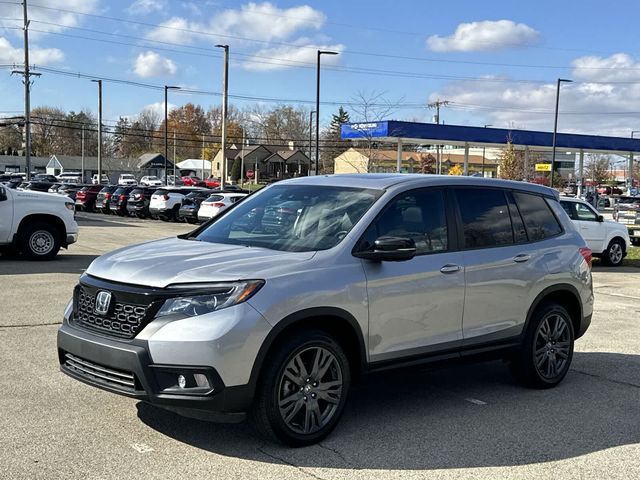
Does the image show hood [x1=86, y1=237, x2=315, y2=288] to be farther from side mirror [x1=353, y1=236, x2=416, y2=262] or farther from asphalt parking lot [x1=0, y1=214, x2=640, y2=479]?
asphalt parking lot [x1=0, y1=214, x2=640, y2=479]

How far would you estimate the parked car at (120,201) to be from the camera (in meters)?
37.4

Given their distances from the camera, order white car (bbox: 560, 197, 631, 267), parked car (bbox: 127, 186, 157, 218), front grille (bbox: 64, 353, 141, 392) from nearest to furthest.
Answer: front grille (bbox: 64, 353, 141, 392), white car (bbox: 560, 197, 631, 267), parked car (bbox: 127, 186, 157, 218)

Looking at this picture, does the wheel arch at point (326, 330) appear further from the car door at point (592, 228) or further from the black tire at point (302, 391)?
the car door at point (592, 228)

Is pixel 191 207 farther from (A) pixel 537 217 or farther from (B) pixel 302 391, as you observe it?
(B) pixel 302 391

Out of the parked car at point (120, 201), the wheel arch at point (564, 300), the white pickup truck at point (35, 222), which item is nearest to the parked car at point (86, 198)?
the parked car at point (120, 201)

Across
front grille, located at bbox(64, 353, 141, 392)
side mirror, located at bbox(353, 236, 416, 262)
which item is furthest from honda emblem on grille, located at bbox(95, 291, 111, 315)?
side mirror, located at bbox(353, 236, 416, 262)

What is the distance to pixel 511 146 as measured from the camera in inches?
2007

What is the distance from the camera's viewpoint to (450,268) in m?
5.57

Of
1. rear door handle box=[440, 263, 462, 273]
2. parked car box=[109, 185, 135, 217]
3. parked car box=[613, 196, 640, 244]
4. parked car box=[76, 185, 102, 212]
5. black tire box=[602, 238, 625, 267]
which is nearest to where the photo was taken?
rear door handle box=[440, 263, 462, 273]

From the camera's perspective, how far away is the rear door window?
5.93 meters

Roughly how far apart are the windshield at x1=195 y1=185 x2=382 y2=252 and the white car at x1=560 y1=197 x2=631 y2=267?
44.6 ft

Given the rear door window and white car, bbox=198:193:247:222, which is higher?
the rear door window

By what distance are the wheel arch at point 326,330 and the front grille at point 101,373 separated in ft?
2.42

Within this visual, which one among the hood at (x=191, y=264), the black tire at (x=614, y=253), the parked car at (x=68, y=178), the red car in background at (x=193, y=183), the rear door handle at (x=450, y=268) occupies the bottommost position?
the red car in background at (x=193, y=183)
